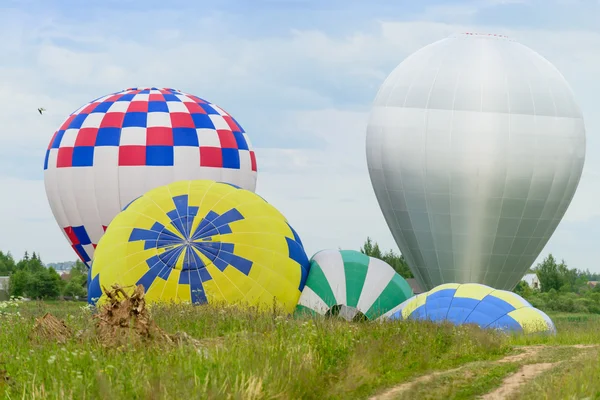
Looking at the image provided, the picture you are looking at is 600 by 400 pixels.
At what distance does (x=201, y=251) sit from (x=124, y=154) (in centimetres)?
1271

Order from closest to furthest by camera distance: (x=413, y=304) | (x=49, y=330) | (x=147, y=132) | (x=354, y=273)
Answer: (x=49, y=330), (x=413, y=304), (x=354, y=273), (x=147, y=132)

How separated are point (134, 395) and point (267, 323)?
4972 millimetres

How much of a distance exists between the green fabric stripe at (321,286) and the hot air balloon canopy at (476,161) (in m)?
12.0

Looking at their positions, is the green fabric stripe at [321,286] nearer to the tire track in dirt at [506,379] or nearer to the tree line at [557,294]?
the tire track in dirt at [506,379]

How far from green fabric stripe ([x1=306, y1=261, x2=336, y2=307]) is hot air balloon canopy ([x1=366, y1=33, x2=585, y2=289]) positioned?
473 inches

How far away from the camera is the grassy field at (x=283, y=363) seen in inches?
377

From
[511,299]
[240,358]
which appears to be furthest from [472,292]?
[240,358]

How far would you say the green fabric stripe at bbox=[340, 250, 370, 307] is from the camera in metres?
23.2

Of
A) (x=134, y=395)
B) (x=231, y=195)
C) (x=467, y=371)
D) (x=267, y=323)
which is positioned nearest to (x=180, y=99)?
(x=231, y=195)

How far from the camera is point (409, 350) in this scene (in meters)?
13.4

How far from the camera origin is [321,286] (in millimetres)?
23297

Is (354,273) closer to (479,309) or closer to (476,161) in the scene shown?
(479,309)

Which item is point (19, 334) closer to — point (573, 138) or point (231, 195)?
point (231, 195)

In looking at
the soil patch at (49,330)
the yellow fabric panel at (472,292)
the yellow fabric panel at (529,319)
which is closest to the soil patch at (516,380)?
the soil patch at (49,330)
